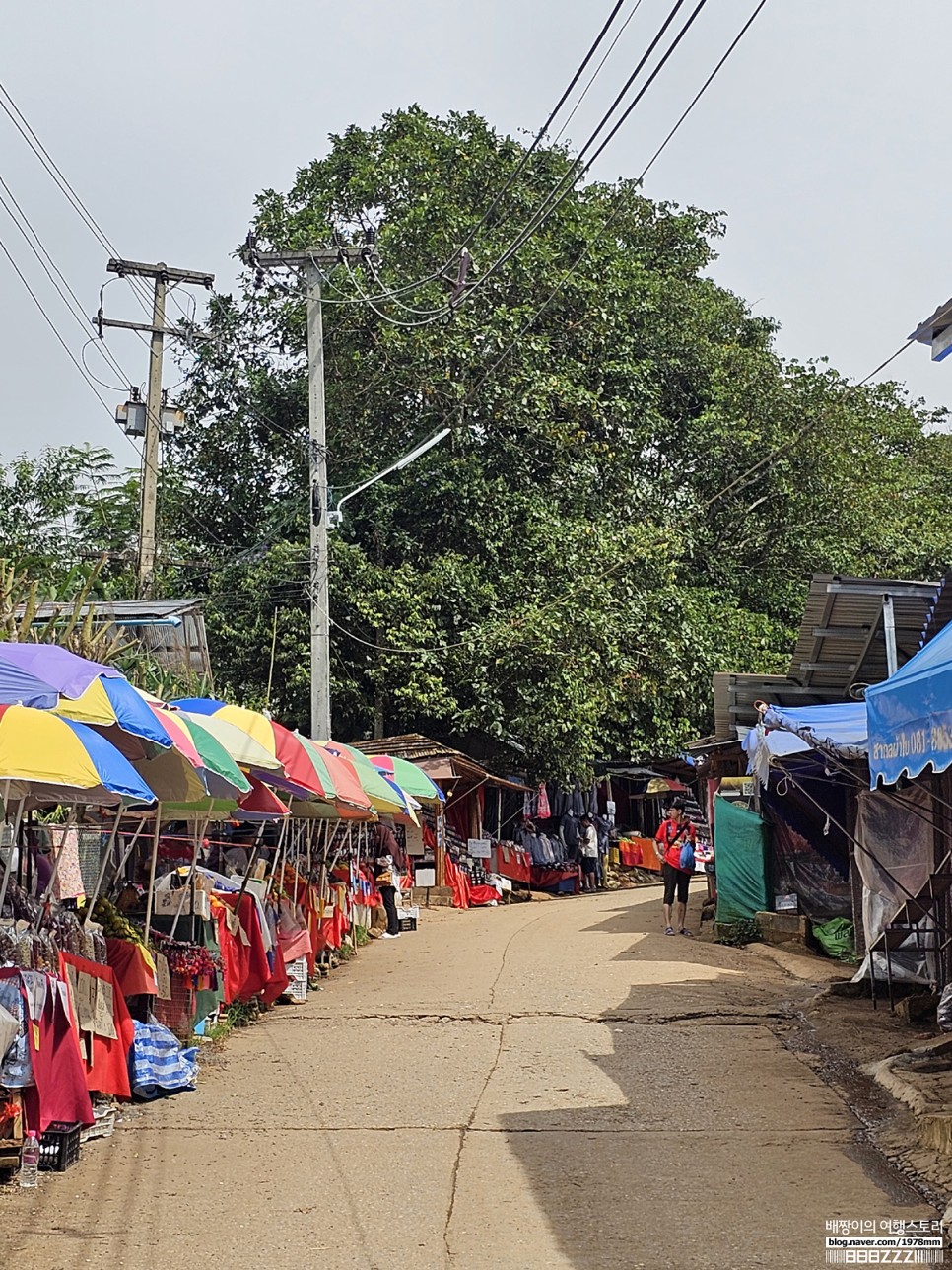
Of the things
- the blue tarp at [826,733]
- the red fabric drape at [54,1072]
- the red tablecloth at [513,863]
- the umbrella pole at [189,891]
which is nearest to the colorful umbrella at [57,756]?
the red fabric drape at [54,1072]

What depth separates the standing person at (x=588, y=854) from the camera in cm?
3083

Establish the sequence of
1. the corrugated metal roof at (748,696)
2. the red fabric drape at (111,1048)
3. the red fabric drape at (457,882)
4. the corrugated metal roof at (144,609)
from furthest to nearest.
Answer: the red fabric drape at (457,882), the corrugated metal roof at (144,609), the corrugated metal roof at (748,696), the red fabric drape at (111,1048)

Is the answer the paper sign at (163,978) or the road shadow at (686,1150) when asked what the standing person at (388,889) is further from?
the paper sign at (163,978)

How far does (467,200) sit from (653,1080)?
23.9 metres

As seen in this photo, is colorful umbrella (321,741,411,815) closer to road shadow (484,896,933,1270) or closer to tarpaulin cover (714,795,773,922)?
road shadow (484,896,933,1270)

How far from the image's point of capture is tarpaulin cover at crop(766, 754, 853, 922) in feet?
52.3

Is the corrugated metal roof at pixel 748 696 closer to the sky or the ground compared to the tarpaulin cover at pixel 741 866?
closer to the sky

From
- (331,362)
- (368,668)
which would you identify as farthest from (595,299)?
(368,668)

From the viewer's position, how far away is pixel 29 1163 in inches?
250

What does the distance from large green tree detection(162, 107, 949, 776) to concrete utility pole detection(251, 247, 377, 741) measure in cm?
416

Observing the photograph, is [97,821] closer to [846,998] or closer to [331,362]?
[846,998]

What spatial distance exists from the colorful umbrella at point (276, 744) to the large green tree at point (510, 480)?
13.2 meters

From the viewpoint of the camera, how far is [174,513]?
29.5m

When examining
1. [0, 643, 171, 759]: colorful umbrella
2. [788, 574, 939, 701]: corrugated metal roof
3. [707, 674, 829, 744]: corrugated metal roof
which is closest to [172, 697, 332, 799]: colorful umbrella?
[0, 643, 171, 759]: colorful umbrella
